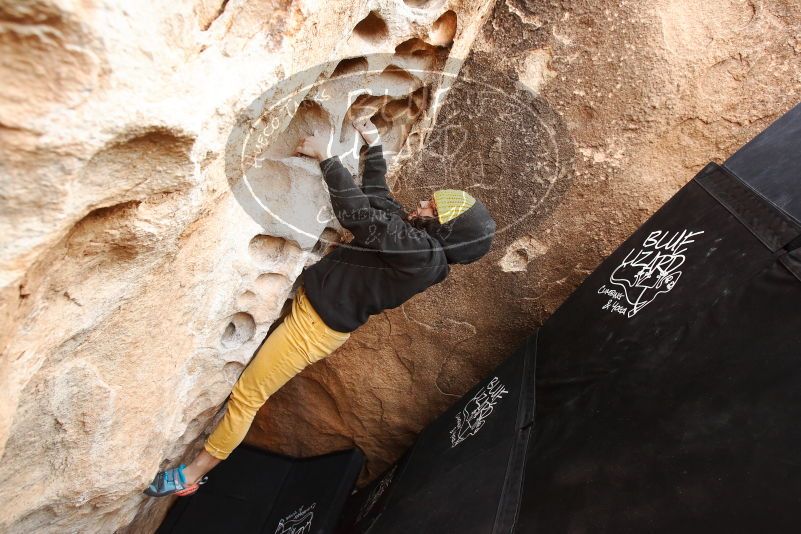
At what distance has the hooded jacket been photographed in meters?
1.21

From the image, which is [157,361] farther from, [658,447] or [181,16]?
[658,447]

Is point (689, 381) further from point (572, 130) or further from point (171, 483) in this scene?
point (171, 483)

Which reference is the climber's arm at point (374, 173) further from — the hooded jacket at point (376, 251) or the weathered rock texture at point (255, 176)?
the weathered rock texture at point (255, 176)

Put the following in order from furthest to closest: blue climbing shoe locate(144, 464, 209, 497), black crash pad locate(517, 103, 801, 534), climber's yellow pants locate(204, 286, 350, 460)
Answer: blue climbing shoe locate(144, 464, 209, 497)
climber's yellow pants locate(204, 286, 350, 460)
black crash pad locate(517, 103, 801, 534)

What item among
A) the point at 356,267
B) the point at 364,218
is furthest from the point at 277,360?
the point at 364,218

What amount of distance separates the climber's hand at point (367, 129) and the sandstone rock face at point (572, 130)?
171 mm

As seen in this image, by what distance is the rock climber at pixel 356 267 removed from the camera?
122 centimetres

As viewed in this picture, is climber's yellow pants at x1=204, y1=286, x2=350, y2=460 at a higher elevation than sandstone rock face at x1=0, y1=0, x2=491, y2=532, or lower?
lower

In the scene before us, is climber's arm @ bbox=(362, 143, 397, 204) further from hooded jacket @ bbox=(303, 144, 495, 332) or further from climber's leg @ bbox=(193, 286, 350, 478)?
climber's leg @ bbox=(193, 286, 350, 478)

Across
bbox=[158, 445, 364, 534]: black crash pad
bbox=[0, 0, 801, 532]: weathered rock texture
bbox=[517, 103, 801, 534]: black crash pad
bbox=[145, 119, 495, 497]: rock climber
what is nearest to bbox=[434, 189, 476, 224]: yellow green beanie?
bbox=[145, 119, 495, 497]: rock climber

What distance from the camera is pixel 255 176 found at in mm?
1186

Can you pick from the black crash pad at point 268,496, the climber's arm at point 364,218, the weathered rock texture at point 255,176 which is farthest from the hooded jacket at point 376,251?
the black crash pad at point 268,496

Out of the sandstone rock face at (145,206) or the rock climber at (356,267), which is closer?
the sandstone rock face at (145,206)

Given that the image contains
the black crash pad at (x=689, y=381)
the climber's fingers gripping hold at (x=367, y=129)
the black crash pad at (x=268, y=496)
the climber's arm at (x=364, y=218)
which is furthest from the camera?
the black crash pad at (x=268, y=496)
